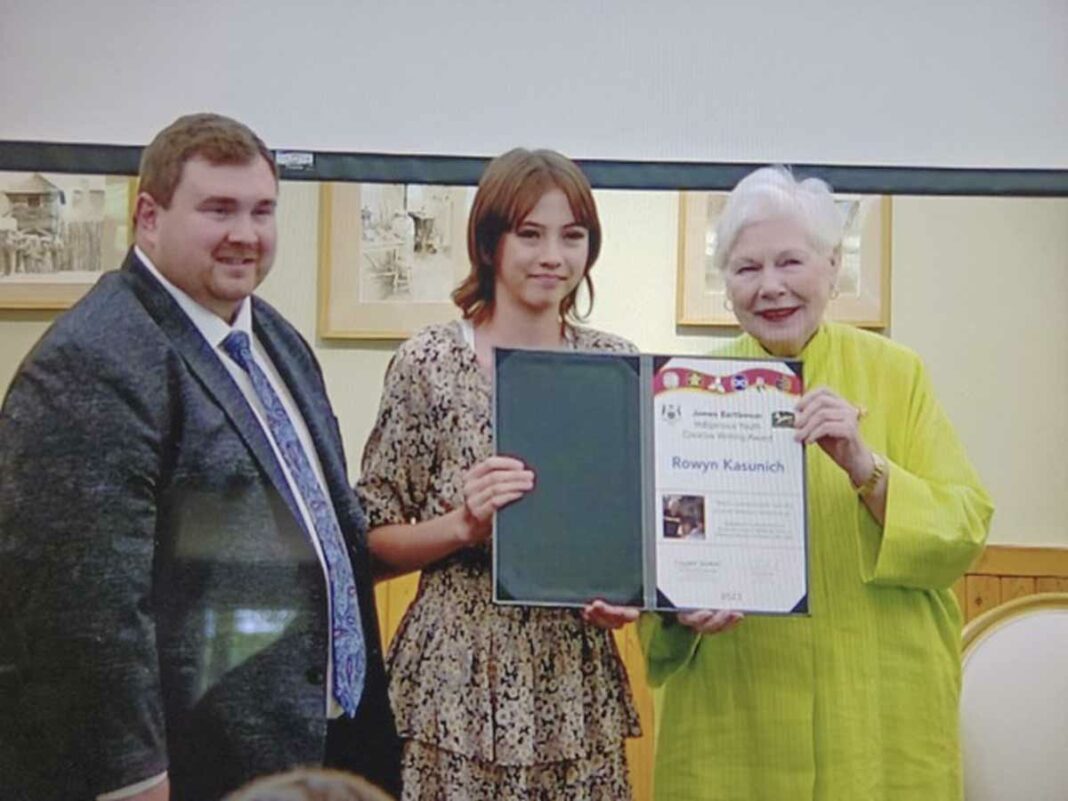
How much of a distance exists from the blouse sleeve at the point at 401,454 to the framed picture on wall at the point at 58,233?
316 mm

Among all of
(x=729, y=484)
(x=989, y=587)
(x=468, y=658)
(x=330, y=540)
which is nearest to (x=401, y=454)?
(x=330, y=540)

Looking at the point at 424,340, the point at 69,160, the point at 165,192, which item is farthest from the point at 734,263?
the point at 69,160

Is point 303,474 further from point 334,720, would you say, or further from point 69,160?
point 69,160

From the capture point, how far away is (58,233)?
4.64 ft

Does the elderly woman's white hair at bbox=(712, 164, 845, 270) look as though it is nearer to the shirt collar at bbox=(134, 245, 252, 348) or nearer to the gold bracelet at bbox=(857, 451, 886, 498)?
the gold bracelet at bbox=(857, 451, 886, 498)

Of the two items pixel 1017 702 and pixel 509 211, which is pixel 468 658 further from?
pixel 1017 702

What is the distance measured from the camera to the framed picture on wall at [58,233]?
53.3 inches

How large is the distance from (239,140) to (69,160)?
0.92ft

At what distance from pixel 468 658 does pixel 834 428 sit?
0.43 metres

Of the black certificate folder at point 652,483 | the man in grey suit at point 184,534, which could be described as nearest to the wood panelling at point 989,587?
the black certificate folder at point 652,483

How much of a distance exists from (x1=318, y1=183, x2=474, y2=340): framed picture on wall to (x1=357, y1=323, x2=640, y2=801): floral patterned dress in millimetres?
61

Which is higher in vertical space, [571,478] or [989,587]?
[571,478]

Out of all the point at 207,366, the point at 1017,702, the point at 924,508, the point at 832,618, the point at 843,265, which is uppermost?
the point at 843,265

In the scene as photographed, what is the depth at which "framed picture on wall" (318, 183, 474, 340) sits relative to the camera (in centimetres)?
138
